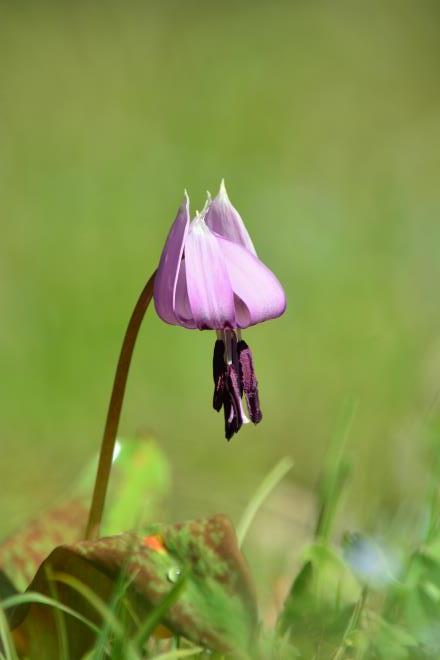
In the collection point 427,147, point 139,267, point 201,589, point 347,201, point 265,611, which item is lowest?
point 265,611

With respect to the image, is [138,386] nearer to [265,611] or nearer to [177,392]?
[177,392]

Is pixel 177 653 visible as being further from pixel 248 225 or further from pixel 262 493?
pixel 248 225


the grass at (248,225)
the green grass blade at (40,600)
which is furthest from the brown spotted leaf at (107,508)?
the green grass blade at (40,600)

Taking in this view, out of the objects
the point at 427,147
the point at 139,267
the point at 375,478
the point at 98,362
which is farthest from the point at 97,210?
the point at 375,478

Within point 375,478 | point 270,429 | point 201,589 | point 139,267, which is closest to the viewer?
point 201,589

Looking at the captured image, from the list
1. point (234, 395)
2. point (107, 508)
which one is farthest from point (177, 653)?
point (107, 508)
